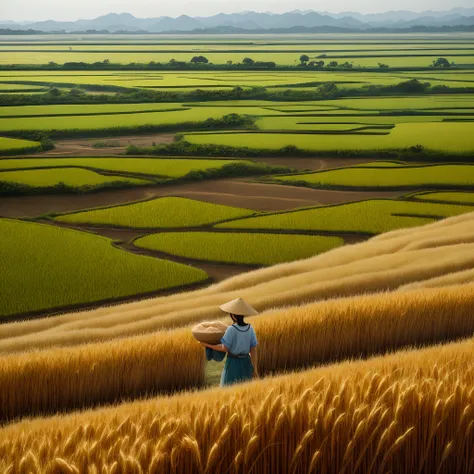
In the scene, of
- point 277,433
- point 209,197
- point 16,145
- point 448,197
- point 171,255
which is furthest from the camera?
point 16,145

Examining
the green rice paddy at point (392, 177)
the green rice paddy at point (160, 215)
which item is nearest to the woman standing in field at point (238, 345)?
the green rice paddy at point (160, 215)

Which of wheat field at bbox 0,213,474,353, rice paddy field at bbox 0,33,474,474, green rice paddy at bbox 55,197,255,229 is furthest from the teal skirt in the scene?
green rice paddy at bbox 55,197,255,229

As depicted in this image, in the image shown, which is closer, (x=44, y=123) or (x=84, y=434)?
(x=84, y=434)

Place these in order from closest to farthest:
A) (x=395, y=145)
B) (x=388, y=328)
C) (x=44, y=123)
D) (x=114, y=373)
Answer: (x=114, y=373)
(x=388, y=328)
(x=395, y=145)
(x=44, y=123)

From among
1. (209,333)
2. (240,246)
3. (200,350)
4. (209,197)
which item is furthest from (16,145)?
(209,333)

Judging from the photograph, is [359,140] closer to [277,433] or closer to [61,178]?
[61,178]

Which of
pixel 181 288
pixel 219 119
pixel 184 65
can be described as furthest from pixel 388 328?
pixel 184 65

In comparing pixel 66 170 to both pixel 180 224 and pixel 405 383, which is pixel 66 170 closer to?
pixel 180 224
